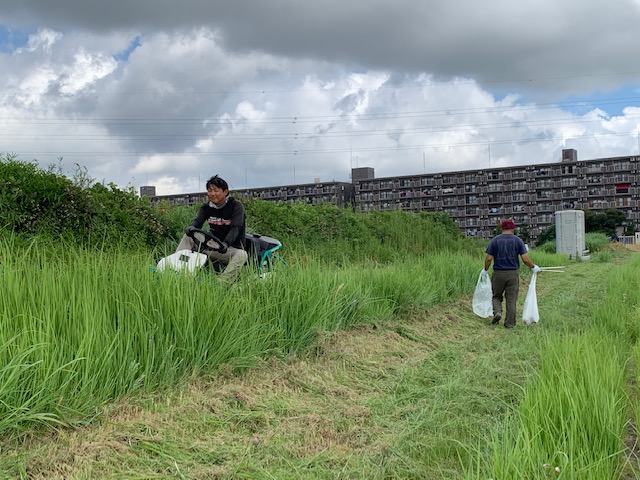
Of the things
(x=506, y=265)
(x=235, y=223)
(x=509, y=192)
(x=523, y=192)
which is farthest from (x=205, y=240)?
(x=523, y=192)

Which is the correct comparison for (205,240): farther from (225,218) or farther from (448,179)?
(448,179)

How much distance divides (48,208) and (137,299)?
12.0 ft

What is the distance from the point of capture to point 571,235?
26.6 meters

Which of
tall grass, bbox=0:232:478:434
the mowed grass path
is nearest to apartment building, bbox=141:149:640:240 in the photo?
tall grass, bbox=0:232:478:434

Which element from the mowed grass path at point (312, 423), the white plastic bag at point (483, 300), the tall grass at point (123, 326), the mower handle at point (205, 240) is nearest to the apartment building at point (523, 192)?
the white plastic bag at point (483, 300)

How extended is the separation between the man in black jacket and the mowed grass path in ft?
4.44

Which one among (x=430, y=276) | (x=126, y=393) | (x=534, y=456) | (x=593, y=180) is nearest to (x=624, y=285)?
(x=430, y=276)

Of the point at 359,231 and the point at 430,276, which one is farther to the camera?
the point at 359,231

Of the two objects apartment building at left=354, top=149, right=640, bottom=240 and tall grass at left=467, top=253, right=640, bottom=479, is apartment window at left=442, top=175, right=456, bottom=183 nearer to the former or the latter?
apartment building at left=354, top=149, right=640, bottom=240

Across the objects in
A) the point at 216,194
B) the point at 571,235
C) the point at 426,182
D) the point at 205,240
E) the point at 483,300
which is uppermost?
the point at 426,182

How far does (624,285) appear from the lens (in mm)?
10031

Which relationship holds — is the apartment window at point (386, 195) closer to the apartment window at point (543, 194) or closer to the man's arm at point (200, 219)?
the apartment window at point (543, 194)

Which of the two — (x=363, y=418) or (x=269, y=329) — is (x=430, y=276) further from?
(x=363, y=418)

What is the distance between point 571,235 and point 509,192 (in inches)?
2469
